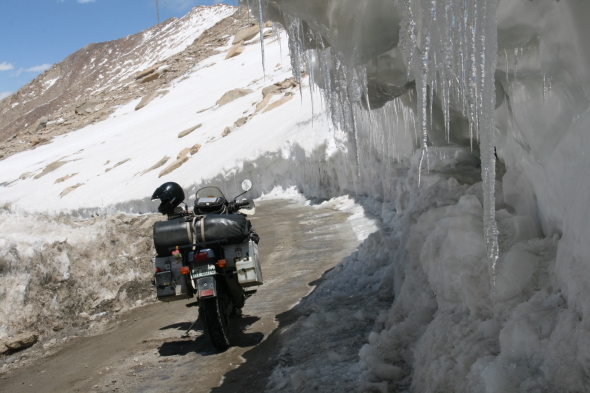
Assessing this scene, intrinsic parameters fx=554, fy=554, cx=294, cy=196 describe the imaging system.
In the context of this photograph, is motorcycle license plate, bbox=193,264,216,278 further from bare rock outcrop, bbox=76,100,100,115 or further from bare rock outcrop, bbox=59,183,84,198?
bare rock outcrop, bbox=76,100,100,115

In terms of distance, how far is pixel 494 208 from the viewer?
3.06 meters

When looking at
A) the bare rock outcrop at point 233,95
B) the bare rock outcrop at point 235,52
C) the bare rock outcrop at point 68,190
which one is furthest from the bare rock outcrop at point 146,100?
the bare rock outcrop at point 68,190

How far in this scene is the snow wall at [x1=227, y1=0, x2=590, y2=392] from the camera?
106 inches

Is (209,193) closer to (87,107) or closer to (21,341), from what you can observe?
(21,341)

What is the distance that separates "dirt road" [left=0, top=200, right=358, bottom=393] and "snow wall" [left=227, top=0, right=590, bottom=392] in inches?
46.2

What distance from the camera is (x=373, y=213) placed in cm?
1207

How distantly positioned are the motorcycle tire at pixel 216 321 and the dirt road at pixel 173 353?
12 centimetres

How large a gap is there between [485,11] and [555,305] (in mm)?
1515

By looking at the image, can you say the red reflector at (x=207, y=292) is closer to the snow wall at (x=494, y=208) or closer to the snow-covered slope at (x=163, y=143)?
the snow wall at (x=494, y=208)

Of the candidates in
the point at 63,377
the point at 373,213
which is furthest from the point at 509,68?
the point at 373,213

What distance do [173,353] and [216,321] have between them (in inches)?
24.9

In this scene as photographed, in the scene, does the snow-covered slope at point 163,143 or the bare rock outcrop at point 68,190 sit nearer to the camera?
the snow-covered slope at point 163,143

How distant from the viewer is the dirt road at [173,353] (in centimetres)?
451

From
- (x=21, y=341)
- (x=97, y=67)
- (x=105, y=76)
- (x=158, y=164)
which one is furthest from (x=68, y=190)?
(x=97, y=67)
